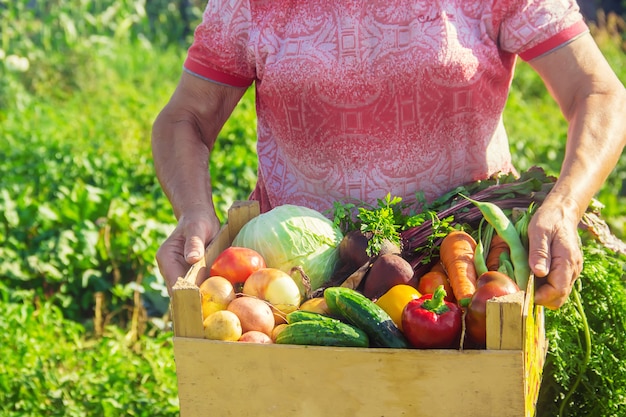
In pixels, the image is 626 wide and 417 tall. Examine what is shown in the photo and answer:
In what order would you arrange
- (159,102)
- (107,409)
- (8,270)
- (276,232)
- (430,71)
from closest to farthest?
(276,232)
(430,71)
(107,409)
(8,270)
(159,102)

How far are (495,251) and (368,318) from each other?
0.46 m

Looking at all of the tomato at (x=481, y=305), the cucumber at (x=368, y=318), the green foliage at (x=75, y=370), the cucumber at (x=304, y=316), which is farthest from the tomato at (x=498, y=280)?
the green foliage at (x=75, y=370)

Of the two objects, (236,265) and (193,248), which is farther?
(193,248)

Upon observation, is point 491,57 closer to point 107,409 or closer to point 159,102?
point 107,409

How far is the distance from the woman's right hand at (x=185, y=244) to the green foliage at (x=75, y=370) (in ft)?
4.70

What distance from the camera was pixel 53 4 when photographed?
955cm

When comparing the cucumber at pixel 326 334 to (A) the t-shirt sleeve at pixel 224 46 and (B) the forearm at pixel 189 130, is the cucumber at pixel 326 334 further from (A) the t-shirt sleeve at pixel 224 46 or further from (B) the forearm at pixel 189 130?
(A) the t-shirt sleeve at pixel 224 46

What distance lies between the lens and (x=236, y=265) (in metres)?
2.35

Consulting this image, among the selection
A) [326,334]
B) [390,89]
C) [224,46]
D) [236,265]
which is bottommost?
[326,334]

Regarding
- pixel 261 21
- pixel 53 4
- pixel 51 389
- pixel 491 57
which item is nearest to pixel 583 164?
pixel 491 57

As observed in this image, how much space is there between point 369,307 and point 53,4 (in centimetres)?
831

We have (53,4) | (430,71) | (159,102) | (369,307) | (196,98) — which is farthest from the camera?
(53,4)

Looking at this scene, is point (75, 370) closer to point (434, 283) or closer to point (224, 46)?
point (224, 46)

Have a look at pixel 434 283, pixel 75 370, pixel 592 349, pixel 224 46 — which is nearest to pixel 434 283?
pixel 434 283
